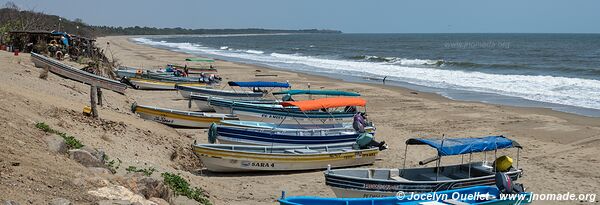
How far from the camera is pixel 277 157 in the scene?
14.4 metres

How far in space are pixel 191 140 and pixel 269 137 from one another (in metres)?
2.55

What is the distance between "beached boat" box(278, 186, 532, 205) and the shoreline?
2751mm

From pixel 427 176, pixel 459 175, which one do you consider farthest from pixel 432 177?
pixel 459 175

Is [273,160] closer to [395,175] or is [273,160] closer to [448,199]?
[395,175]

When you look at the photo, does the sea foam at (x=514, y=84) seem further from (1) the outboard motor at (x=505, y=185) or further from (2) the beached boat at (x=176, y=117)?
(1) the outboard motor at (x=505, y=185)

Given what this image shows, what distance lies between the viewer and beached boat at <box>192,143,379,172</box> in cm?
1388

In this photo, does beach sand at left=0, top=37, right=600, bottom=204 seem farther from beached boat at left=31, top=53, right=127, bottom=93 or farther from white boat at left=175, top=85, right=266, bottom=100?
white boat at left=175, top=85, right=266, bottom=100

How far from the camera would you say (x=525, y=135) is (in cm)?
1948

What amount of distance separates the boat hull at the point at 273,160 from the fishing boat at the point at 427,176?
8.99 feet

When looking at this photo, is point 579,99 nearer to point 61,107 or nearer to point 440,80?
point 440,80

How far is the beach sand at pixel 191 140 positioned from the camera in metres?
8.60

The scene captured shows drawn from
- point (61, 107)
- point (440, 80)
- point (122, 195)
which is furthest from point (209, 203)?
point (440, 80)

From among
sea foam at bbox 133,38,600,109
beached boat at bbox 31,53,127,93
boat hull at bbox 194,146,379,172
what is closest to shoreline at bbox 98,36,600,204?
boat hull at bbox 194,146,379,172

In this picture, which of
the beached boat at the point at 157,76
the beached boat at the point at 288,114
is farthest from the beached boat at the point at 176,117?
the beached boat at the point at 157,76
